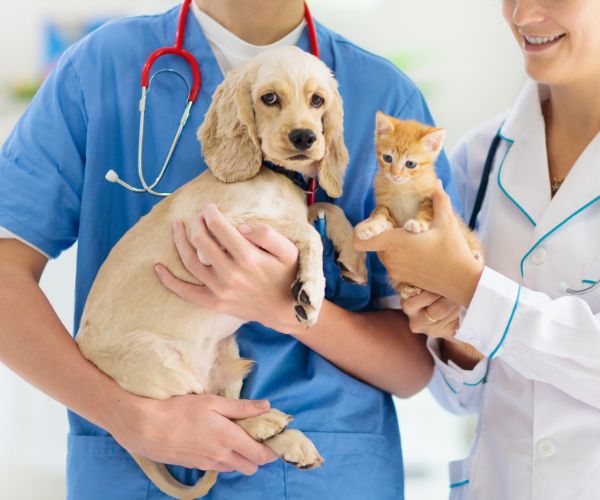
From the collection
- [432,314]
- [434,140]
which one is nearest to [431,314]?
[432,314]

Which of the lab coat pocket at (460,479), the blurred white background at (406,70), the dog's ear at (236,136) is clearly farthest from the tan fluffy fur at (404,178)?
the blurred white background at (406,70)

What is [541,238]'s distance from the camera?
1.48 m

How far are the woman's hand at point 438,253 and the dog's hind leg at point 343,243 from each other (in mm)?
32

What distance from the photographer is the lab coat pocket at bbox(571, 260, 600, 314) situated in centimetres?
142

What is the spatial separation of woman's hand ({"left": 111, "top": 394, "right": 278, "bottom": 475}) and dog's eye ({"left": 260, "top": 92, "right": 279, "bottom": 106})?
0.51 meters

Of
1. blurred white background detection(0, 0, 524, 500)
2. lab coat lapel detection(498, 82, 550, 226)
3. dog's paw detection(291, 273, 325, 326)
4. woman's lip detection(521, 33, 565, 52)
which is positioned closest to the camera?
dog's paw detection(291, 273, 325, 326)

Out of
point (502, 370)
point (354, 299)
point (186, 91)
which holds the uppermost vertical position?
point (186, 91)

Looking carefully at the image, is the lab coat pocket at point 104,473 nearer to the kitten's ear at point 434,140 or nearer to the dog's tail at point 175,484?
the dog's tail at point 175,484

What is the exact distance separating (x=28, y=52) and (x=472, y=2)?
1.58 m

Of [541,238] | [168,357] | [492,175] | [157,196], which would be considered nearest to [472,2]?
[492,175]

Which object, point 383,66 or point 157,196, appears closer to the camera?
point 157,196

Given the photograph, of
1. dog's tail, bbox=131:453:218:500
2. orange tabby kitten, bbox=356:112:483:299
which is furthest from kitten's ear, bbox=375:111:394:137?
dog's tail, bbox=131:453:218:500

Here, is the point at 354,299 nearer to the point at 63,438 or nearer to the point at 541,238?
the point at 541,238

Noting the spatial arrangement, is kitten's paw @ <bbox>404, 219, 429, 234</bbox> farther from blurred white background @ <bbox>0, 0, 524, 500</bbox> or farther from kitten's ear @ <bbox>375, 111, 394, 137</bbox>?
blurred white background @ <bbox>0, 0, 524, 500</bbox>
